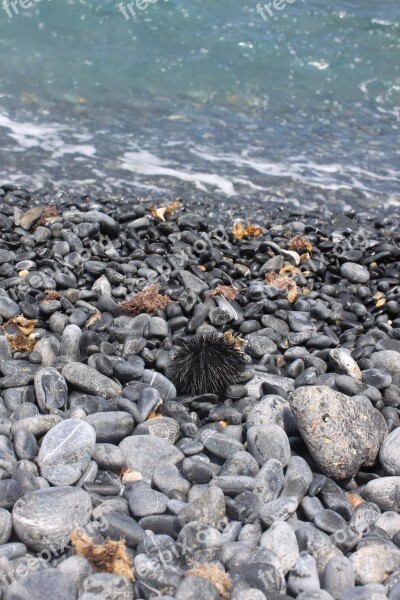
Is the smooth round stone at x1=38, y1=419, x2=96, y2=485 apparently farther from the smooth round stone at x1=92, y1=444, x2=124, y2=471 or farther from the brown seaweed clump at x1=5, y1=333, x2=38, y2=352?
the brown seaweed clump at x1=5, y1=333, x2=38, y2=352

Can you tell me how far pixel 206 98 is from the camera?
13.3 metres

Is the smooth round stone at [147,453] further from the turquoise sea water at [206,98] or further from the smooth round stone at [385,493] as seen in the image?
the turquoise sea water at [206,98]

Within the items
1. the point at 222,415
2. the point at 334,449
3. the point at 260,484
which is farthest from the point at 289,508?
the point at 222,415

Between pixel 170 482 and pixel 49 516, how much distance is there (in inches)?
34.0

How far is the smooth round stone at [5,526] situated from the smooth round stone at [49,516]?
0.09 ft

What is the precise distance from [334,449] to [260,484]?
0.58 metres

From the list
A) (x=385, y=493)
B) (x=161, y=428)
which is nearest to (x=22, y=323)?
(x=161, y=428)

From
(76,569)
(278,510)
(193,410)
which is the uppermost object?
(76,569)

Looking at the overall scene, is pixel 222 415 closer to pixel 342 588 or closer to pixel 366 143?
pixel 342 588

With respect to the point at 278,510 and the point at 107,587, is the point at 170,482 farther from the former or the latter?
the point at 107,587

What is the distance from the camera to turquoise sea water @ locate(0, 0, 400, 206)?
10641 millimetres

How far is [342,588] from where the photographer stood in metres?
4.01

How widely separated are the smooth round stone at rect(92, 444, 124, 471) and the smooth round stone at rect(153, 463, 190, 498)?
0.82 ft

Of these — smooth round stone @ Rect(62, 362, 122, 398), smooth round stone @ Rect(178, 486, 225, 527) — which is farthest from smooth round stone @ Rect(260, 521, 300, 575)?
smooth round stone @ Rect(62, 362, 122, 398)
